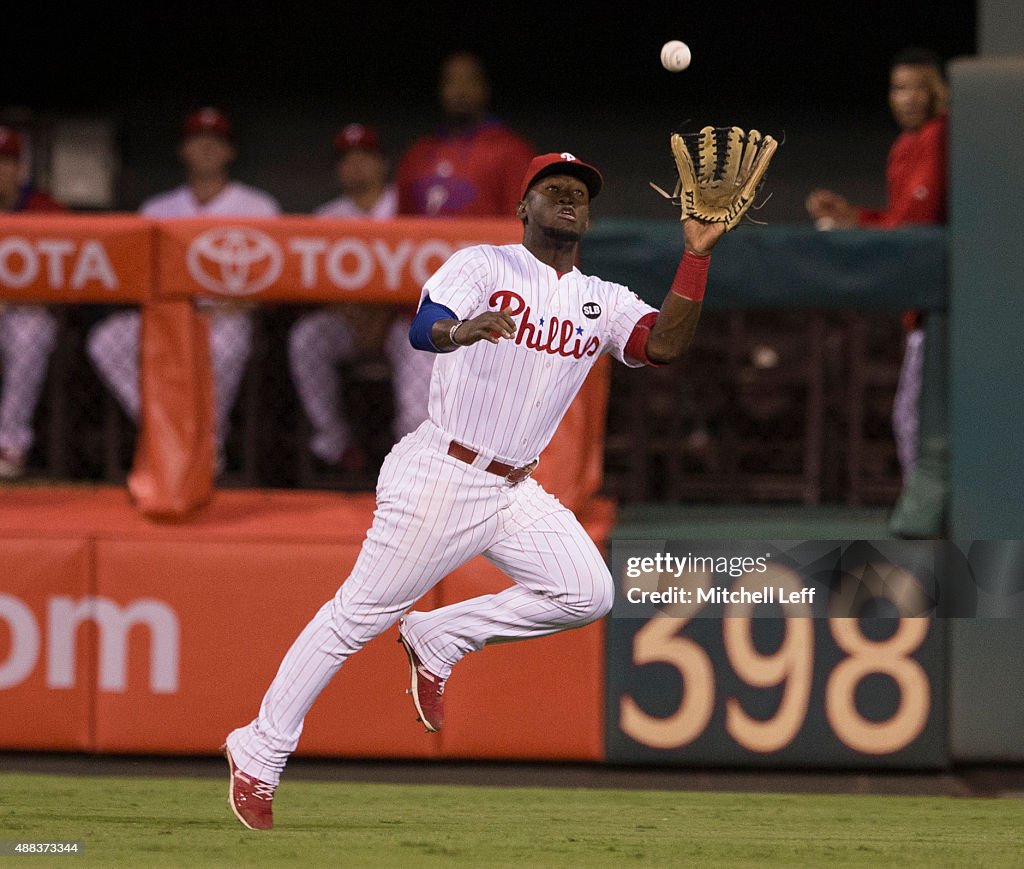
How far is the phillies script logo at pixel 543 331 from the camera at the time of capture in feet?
15.0

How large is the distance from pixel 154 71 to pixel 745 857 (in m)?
6.60

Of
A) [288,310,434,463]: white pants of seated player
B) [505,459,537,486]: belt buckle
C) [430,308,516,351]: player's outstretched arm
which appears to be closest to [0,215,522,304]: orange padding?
[288,310,434,463]: white pants of seated player

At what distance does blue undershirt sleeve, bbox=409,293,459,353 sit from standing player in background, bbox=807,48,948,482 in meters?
2.40

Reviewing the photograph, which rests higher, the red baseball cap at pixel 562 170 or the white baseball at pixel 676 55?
the white baseball at pixel 676 55

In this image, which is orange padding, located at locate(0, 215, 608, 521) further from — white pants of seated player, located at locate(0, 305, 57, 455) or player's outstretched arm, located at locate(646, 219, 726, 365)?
player's outstretched arm, located at locate(646, 219, 726, 365)

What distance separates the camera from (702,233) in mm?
4461

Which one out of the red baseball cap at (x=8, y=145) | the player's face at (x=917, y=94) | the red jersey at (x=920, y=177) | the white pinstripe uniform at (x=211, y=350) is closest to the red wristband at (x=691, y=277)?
the red jersey at (x=920, y=177)

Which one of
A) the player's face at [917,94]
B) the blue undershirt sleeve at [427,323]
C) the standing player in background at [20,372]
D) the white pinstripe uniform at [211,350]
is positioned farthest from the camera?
the standing player in background at [20,372]

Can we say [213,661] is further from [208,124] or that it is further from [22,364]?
[208,124]

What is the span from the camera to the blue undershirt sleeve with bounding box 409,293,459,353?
14.1 ft

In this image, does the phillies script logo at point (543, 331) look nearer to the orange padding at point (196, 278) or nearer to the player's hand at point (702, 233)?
the player's hand at point (702, 233)

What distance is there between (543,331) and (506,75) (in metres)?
5.36

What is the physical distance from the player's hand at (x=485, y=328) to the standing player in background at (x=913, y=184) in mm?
2507

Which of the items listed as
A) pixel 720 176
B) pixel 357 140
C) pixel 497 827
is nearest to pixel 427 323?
pixel 720 176
